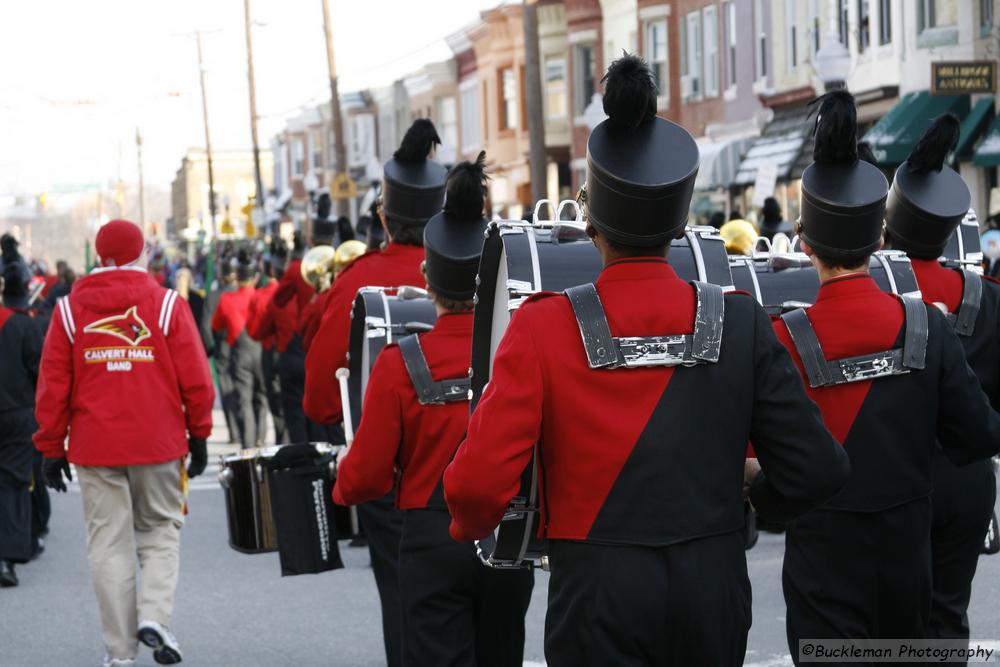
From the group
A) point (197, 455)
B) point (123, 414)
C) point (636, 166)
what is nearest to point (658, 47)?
point (197, 455)

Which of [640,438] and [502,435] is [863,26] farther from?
[502,435]

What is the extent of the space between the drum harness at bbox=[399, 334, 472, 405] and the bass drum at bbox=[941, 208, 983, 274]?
2623mm

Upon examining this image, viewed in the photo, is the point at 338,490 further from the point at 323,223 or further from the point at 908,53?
the point at 908,53

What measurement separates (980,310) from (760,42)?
27.7m

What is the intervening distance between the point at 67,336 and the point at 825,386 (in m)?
4.06

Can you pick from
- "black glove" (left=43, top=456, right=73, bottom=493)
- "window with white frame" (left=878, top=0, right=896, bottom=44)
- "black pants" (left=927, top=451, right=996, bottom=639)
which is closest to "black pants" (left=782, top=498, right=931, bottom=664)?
"black pants" (left=927, top=451, right=996, bottom=639)

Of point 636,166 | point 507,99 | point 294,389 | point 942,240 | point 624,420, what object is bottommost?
point 294,389

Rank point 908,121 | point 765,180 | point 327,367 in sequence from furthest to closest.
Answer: point 908,121
point 765,180
point 327,367

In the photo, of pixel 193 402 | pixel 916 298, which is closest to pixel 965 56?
pixel 193 402

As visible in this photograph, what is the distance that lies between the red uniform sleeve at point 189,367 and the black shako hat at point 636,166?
4.33 meters

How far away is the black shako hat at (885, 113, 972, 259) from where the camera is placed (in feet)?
22.3

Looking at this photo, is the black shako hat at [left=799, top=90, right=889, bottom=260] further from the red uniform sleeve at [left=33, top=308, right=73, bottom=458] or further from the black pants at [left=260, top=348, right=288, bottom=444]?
the black pants at [left=260, top=348, right=288, bottom=444]

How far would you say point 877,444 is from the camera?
5.34 m

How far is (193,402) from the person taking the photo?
27.0 feet
